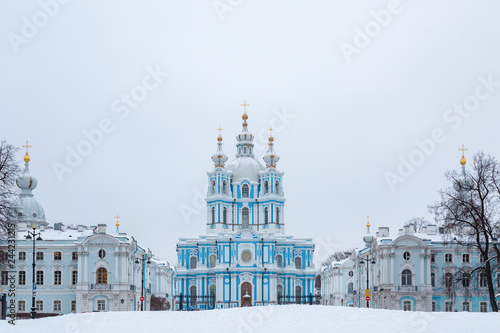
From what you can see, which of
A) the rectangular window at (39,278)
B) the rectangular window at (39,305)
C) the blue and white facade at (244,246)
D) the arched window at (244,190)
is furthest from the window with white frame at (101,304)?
the arched window at (244,190)

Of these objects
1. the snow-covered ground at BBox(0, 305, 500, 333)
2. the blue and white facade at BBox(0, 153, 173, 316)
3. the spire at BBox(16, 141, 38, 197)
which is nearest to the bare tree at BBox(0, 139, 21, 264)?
the snow-covered ground at BBox(0, 305, 500, 333)

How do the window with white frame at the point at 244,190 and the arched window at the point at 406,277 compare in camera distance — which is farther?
the window with white frame at the point at 244,190

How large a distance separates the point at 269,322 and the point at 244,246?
61386 mm

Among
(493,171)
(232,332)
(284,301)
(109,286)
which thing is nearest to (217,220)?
(284,301)

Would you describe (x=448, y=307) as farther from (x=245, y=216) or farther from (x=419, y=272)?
(x=245, y=216)

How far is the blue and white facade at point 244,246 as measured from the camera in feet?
322

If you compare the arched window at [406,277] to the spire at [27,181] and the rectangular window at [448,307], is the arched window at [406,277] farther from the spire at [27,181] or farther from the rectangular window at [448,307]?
the spire at [27,181]

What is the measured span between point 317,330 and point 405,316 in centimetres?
482

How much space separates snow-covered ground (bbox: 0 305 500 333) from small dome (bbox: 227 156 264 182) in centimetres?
6551

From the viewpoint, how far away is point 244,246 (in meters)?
99.6

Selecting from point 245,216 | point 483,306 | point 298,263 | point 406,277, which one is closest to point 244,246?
point 245,216

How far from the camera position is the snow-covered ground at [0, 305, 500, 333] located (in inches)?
1410

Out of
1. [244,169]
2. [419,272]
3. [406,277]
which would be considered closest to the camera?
[419,272]

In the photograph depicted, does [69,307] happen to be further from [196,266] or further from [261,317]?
[261,317]
